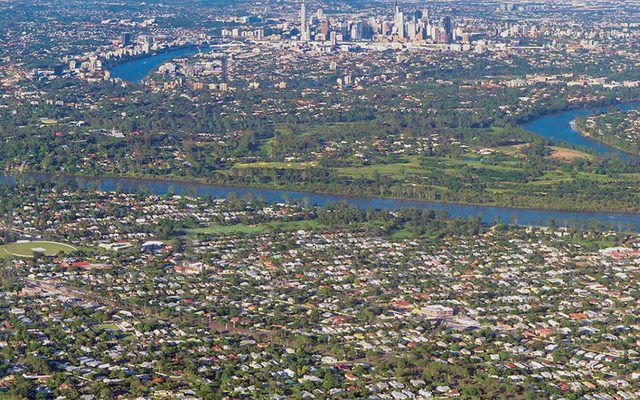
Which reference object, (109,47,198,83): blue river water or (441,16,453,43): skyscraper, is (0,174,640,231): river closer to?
(109,47,198,83): blue river water

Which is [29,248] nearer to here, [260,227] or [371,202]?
[260,227]

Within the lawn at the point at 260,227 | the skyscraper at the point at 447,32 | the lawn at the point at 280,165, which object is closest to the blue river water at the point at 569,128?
the lawn at the point at 280,165

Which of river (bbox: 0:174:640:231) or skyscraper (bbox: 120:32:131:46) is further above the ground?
river (bbox: 0:174:640:231)

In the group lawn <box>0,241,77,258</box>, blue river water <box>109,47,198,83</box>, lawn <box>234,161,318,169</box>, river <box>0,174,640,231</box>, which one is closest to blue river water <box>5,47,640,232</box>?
river <box>0,174,640,231</box>

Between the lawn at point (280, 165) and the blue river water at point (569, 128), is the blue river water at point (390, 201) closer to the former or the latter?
the blue river water at point (569, 128)

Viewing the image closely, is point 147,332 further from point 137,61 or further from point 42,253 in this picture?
point 137,61

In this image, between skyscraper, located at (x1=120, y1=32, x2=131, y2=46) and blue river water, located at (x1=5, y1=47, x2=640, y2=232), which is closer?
blue river water, located at (x1=5, y1=47, x2=640, y2=232)

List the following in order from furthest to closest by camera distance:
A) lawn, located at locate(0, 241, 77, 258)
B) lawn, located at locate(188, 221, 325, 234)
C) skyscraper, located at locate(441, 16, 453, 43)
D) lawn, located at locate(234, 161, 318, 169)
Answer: skyscraper, located at locate(441, 16, 453, 43) → lawn, located at locate(234, 161, 318, 169) → lawn, located at locate(188, 221, 325, 234) → lawn, located at locate(0, 241, 77, 258)

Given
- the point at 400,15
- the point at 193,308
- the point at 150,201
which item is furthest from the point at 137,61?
the point at 193,308

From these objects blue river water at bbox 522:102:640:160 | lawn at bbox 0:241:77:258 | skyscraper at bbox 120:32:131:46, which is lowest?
blue river water at bbox 522:102:640:160
